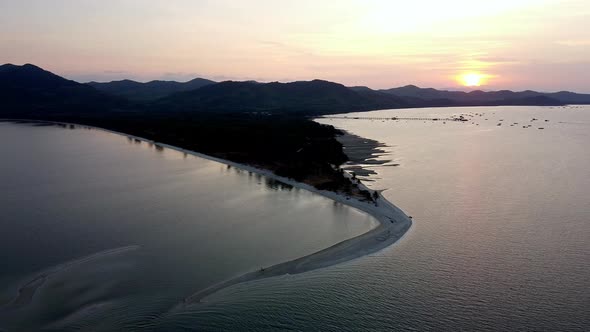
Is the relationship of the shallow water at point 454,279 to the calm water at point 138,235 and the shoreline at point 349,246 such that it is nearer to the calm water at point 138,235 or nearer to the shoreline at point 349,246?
the shoreline at point 349,246

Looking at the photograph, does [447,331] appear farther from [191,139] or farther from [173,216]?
[191,139]

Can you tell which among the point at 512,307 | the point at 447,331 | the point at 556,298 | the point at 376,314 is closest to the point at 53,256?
the point at 376,314

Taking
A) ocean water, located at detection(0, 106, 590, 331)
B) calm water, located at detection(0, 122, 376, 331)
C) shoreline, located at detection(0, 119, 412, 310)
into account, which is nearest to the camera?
ocean water, located at detection(0, 106, 590, 331)

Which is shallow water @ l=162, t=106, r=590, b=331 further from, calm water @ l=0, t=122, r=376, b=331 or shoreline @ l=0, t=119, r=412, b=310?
calm water @ l=0, t=122, r=376, b=331

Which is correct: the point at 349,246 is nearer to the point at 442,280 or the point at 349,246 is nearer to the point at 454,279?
the point at 442,280

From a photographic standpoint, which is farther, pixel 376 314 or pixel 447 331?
pixel 376 314

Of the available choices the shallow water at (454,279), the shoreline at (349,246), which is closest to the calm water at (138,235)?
the shoreline at (349,246)

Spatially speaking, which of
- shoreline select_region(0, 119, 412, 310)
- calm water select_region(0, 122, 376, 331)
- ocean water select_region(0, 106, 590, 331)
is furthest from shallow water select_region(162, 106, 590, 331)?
calm water select_region(0, 122, 376, 331)

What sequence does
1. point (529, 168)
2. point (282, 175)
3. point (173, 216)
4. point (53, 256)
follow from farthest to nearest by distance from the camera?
point (529, 168) < point (282, 175) < point (173, 216) < point (53, 256)
